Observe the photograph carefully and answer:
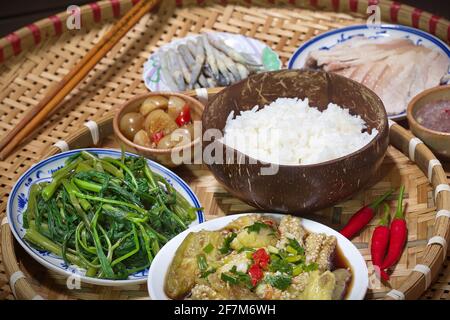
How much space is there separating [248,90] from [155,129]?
0.46 m

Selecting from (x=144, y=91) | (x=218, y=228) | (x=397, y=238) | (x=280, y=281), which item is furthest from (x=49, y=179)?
(x=397, y=238)

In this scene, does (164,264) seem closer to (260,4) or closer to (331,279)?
(331,279)

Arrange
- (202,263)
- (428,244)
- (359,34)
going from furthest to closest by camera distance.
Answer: (359,34) → (428,244) → (202,263)

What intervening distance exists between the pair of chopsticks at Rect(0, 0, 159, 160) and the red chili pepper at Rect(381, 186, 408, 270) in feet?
5.65

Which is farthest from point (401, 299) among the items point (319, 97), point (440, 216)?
point (319, 97)

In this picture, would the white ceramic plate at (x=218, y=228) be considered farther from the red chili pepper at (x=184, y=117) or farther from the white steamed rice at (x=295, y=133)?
the red chili pepper at (x=184, y=117)

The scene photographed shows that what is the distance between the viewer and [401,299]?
235 cm

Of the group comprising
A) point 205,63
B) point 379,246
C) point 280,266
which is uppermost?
point 205,63

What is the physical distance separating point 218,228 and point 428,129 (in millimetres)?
1079

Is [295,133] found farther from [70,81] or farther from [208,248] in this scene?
[70,81]

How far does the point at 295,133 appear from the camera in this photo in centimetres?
285

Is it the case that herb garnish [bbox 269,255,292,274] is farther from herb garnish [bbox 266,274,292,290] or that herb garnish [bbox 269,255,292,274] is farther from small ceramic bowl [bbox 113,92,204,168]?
small ceramic bowl [bbox 113,92,204,168]

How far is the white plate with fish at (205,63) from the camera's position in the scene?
3.67 metres
